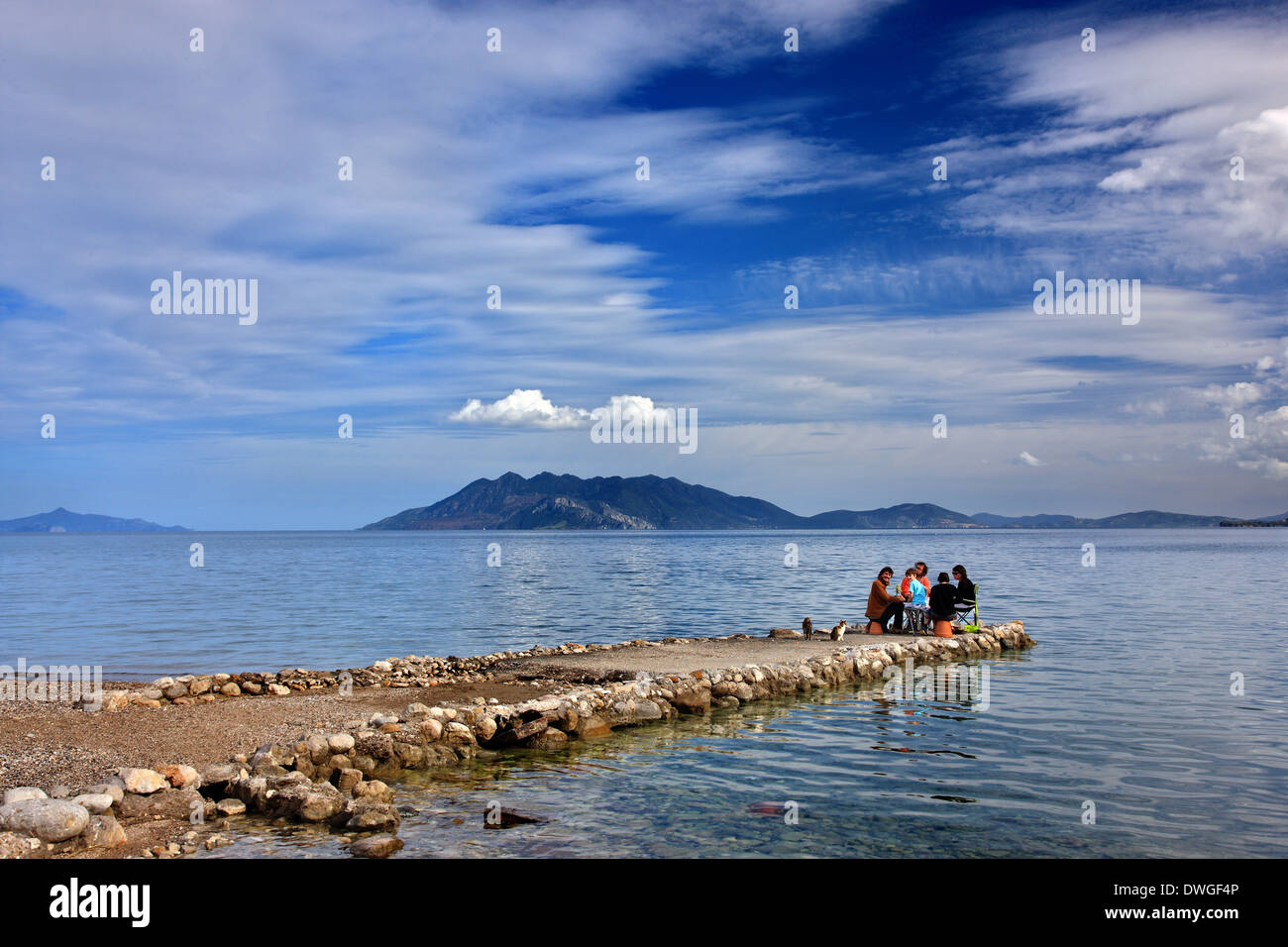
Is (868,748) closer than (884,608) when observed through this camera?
Yes

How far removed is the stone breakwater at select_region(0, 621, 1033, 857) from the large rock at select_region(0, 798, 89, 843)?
0.03ft

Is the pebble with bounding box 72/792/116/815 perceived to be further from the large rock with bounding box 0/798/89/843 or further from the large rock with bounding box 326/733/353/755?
the large rock with bounding box 326/733/353/755

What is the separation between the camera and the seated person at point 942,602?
25.2 meters

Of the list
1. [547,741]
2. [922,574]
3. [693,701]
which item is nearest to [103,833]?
[547,741]

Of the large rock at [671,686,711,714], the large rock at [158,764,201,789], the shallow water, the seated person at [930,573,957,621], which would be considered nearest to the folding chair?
the seated person at [930,573,957,621]

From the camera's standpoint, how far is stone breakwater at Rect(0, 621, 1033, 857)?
29.6ft

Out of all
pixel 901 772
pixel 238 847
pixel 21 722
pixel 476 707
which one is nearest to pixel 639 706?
pixel 476 707

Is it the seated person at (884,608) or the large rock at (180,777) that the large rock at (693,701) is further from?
the seated person at (884,608)

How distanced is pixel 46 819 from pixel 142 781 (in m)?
1.60

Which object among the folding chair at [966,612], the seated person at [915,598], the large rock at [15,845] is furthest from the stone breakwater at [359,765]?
the folding chair at [966,612]

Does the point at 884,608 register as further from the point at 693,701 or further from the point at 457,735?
the point at 457,735

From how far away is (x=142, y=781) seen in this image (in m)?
10.4

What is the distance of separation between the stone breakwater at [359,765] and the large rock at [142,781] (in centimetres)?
1

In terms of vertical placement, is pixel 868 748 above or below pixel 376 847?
below
